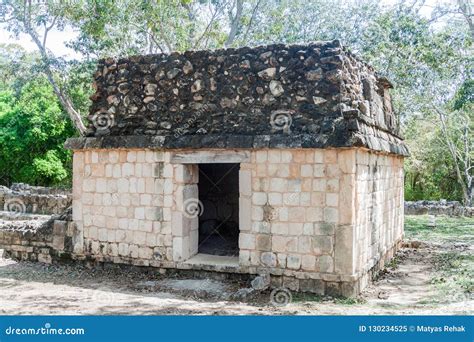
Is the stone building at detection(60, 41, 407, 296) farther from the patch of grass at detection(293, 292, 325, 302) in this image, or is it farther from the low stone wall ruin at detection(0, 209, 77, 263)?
the low stone wall ruin at detection(0, 209, 77, 263)

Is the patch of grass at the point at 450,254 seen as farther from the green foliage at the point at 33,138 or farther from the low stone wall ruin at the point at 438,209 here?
the green foliage at the point at 33,138

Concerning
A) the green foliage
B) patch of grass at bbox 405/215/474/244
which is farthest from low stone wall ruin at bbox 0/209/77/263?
the green foliage

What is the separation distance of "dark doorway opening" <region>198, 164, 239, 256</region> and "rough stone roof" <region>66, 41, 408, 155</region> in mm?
2473

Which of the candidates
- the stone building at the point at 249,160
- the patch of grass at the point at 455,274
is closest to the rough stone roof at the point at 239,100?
the stone building at the point at 249,160

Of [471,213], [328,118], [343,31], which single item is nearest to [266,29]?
[343,31]

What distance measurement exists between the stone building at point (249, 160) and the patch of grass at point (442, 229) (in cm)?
431

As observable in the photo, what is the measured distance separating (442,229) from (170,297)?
1015 cm

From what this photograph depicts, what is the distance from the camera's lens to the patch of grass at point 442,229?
12.5 metres

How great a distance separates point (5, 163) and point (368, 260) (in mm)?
23515

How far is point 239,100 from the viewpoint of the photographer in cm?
741

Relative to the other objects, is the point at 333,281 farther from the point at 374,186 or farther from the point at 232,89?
the point at 232,89

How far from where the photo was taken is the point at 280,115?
7.14 m

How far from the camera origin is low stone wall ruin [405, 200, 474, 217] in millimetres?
17781

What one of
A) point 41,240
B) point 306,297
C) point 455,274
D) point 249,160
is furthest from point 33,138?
point 455,274
